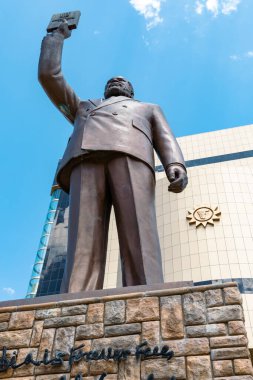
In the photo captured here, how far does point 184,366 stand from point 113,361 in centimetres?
54

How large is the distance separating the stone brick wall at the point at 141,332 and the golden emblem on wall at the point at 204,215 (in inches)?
594

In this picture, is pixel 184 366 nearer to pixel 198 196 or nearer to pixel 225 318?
pixel 225 318

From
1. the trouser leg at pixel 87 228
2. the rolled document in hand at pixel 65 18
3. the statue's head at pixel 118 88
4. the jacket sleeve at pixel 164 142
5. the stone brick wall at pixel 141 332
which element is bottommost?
the stone brick wall at pixel 141 332

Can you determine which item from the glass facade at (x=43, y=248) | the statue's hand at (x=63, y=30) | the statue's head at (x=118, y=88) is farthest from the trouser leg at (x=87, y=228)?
the glass facade at (x=43, y=248)

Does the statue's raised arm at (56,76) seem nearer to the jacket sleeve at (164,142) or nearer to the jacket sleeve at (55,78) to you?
the jacket sleeve at (55,78)

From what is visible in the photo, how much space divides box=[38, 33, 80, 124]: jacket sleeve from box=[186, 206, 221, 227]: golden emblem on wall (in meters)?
13.7

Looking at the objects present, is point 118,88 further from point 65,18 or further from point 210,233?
point 210,233

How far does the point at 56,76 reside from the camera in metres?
5.33

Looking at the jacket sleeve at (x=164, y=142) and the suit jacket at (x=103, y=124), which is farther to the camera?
the jacket sleeve at (x=164, y=142)

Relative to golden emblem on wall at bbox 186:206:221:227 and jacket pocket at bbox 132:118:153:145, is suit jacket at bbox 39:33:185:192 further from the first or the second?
golden emblem on wall at bbox 186:206:221:227

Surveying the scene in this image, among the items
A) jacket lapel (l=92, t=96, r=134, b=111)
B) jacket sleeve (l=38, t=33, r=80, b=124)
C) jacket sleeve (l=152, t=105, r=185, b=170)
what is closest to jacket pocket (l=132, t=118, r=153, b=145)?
jacket sleeve (l=152, t=105, r=185, b=170)

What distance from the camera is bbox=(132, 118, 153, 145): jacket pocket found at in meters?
5.11

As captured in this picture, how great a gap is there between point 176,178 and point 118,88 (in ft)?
5.74

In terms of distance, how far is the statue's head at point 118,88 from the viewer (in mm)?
5801
